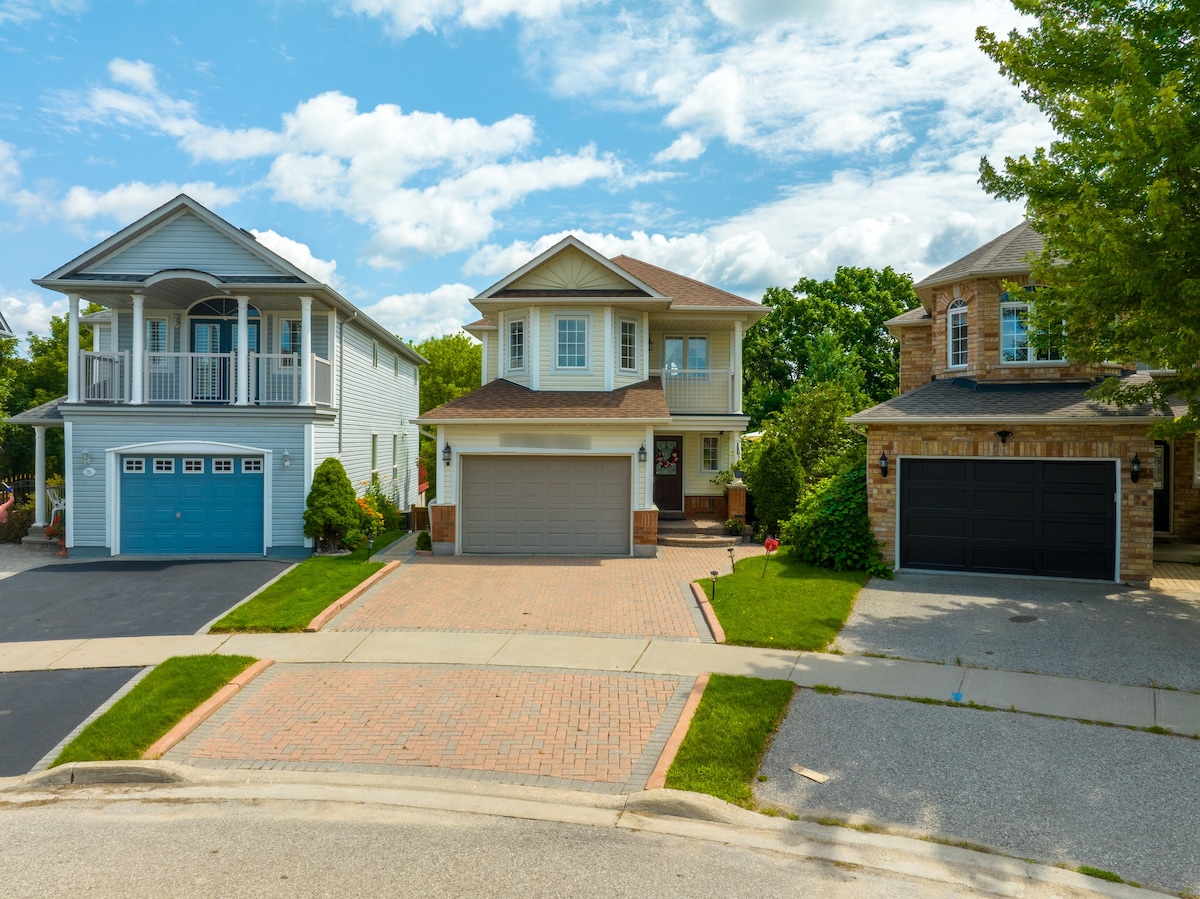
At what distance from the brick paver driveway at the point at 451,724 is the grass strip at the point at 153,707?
0.38 metres

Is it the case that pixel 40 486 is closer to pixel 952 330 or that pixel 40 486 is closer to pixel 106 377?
pixel 106 377

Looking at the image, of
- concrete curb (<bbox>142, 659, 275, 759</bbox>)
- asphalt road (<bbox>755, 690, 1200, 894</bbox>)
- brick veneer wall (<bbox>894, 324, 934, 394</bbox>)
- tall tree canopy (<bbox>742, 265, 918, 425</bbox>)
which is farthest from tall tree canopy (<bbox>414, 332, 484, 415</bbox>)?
asphalt road (<bbox>755, 690, 1200, 894</bbox>)

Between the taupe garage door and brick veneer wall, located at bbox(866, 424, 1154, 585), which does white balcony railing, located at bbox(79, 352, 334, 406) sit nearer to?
the taupe garage door

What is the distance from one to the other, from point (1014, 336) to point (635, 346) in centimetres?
859

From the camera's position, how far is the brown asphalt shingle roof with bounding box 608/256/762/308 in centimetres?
1997

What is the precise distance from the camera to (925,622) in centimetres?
1136

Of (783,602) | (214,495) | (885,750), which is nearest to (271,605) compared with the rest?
(214,495)

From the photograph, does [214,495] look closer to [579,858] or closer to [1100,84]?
[579,858]

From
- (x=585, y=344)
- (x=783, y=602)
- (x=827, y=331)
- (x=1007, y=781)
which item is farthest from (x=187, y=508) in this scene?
(x=827, y=331)

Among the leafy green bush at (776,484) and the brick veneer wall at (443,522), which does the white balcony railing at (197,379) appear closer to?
the brick veneer wall at (443,522)

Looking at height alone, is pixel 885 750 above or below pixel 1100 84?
below

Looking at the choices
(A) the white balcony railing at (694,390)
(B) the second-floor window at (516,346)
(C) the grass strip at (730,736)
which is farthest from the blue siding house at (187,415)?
(C) the grass strip at (730,736)

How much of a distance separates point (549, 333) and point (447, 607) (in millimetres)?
8350

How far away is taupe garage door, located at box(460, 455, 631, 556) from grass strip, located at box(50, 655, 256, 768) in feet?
24.1
